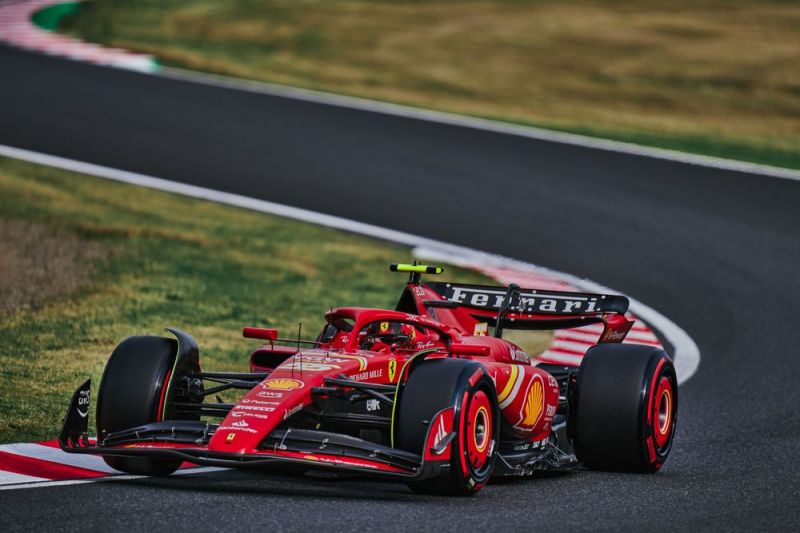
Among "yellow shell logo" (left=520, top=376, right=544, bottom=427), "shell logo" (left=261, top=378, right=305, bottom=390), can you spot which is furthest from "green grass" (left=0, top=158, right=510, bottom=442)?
"yellow shell logo" (left=520, top=376, right=544, bottom=427)

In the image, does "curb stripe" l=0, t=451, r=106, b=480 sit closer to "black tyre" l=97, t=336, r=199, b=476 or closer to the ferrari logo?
"black tyre" l=97, t=336, r=199, b=476

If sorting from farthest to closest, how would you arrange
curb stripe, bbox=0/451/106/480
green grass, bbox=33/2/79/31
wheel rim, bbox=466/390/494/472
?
1. green grass, bbox=33/2/79/31
2. curb stripe, bbox=0/451/106/480
3. wheel rim, bbox=466/390/494/472

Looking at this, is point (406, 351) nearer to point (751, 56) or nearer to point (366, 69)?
point (366, 69)

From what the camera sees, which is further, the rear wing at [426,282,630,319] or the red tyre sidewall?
the rear wing at [426,282,630,319]

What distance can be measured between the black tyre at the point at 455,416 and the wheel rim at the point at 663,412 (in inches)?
61.5

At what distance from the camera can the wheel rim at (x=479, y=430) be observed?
778cm

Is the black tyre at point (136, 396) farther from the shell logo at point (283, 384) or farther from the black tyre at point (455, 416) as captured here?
the black tyre at point (455, 416)

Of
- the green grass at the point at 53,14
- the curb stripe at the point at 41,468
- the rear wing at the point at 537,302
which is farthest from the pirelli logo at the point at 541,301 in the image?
the green grass at the point at 53,14

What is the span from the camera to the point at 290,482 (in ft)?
26.5

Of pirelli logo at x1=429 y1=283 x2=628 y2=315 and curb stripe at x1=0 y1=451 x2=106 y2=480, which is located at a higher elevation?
pirelli logo at x1=429 y1=283 x2=628 y2=315

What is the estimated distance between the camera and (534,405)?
873cm

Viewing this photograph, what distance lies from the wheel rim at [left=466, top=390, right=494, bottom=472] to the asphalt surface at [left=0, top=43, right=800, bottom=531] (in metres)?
0.24

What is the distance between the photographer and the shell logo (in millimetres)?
7786

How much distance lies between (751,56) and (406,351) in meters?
21.7
